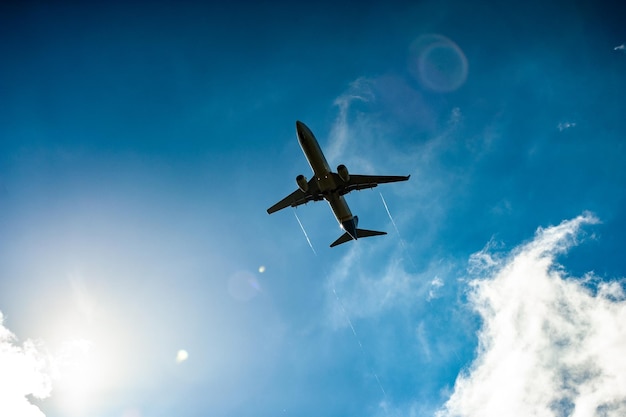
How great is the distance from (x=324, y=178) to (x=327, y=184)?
1233mm

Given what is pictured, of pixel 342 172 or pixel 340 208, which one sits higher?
pixel 342 172

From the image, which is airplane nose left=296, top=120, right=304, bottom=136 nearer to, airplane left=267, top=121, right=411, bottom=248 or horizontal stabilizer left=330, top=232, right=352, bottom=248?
airplane left=267, top=121, right=411, bottom=248

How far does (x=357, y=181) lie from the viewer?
57.5 metres

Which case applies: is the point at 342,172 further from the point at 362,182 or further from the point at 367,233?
the point at 367,233

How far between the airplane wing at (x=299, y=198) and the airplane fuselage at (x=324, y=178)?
172cm

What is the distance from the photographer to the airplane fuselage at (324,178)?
51469 millimetres

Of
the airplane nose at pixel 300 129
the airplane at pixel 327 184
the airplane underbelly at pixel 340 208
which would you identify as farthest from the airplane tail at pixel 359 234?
the airplane nose at pixel 300 129

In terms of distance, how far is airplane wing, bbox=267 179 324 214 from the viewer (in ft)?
193

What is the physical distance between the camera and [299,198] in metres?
61.0

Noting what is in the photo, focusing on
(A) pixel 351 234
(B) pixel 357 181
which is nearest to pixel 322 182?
(B) pixel 357 181

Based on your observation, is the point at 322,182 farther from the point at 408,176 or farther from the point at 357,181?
the point at 408,176

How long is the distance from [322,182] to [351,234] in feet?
34.5

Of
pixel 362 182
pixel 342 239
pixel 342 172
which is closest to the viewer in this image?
pixel 342 172

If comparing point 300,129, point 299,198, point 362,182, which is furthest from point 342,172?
point 299,198
